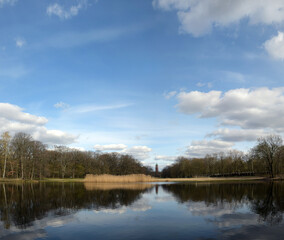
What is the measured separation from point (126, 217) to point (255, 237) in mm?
7675

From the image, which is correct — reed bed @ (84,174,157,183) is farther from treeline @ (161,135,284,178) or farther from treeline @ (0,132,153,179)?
treeline @ (161,135,284,178)

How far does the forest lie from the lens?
66.1m

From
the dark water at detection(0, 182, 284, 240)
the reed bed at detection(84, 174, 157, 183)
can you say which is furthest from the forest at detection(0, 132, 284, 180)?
the dark water at detection(0, 182, 284, 240)

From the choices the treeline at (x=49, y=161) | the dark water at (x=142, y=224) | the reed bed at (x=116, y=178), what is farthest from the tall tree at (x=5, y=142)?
the dark water at (x=142, y=224)

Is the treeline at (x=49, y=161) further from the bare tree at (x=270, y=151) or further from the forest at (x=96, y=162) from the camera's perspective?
the bare tree at (x=270, y=151)

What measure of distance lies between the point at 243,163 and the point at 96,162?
57.8 meters

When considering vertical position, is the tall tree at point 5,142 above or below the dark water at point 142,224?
above

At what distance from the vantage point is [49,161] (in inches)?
3383

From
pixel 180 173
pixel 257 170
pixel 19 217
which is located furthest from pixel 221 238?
pixel 180 173

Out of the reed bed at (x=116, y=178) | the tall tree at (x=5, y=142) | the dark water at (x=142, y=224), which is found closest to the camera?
the dark water at (x=142, y=224)

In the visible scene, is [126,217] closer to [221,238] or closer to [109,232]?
[109,232]

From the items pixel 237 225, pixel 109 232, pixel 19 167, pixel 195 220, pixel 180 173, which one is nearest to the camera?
pixel 109 232

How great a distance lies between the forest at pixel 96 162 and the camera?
66.1 metres

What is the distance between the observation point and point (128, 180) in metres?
56.8
